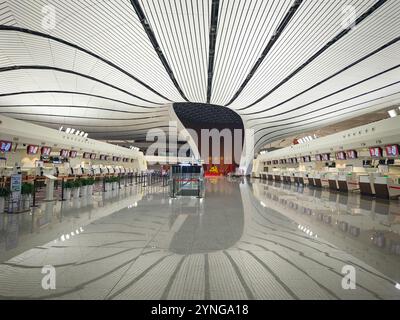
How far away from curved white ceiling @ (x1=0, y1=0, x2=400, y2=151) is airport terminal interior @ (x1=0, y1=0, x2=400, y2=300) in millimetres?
91

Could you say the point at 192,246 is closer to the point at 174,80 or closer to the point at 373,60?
the point at 373,60

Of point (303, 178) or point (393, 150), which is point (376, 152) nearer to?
point (393, 150)

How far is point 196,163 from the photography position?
15.0 meters

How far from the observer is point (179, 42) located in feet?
40.9

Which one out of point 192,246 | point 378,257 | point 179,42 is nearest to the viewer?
point 378,257

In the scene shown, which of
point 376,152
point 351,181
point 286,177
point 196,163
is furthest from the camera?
point 286,177

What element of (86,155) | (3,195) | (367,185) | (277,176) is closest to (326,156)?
(367,185)

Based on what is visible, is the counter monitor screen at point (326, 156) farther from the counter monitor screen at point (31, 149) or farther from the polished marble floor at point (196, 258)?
the counter monitor screen at point (31, 149)

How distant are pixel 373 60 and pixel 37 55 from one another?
59.1ft

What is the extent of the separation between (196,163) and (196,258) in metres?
11.9

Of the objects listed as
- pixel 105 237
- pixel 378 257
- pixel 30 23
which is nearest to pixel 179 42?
pixel 30 23

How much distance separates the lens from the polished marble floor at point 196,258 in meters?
2.34

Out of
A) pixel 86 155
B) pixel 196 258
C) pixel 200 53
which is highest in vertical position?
pixel 200 53
